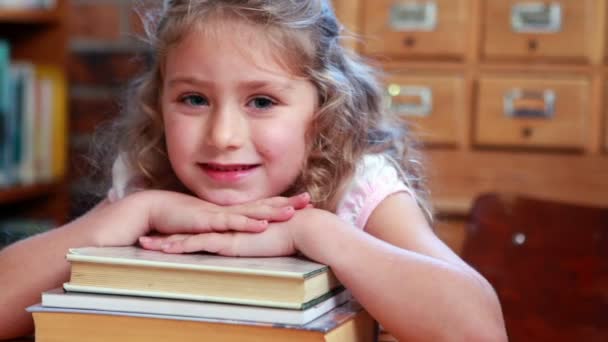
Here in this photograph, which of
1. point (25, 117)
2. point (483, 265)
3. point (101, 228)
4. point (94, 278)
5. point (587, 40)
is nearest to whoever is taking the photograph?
point (94, 278)

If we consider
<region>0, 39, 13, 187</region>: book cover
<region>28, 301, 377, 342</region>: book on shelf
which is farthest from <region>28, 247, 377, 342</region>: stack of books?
<region>0, 39, 13, 187</region>: book cover

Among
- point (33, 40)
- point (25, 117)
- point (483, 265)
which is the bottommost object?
point (483, 265)

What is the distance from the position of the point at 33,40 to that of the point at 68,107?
0.20 meters

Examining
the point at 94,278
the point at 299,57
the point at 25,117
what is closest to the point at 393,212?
the point at 299,57

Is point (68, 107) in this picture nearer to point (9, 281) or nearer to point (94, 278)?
point (9, 281)

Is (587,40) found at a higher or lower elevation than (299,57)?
higher

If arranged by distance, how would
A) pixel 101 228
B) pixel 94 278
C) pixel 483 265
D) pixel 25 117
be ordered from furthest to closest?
1. pixel 25 117
2. pixel 483 265
3. pixel 101 228
4. pixel 94 278

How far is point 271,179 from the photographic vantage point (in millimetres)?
937

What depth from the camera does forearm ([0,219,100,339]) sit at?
83 centimetres

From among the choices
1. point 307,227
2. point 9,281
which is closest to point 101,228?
point 9,281

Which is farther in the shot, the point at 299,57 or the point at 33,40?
the point at 33,40

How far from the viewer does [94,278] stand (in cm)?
69

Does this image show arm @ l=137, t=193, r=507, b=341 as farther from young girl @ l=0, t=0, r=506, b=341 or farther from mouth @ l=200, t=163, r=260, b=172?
mouth @ l=200, t=163, r=260, b=172

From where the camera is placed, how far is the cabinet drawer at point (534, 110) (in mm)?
2021
